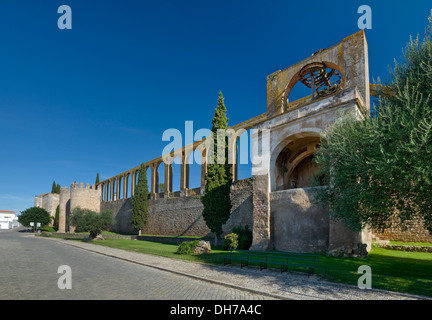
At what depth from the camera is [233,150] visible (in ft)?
94.4

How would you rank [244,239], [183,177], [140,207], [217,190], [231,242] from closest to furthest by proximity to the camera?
[231,242] < [244,239] < [217,190] < [183,177] < [140,207]

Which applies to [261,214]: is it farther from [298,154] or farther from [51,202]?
[51,202]

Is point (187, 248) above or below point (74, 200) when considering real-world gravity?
below

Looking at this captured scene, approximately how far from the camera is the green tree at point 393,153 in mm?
7633

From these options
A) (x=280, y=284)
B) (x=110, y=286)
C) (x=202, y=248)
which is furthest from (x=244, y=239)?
(x=110, y=286)

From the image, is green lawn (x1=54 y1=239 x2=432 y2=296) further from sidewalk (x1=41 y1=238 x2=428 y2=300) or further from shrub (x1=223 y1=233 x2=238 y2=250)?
shrub (x1=223 y1=233 x2=238 y2=250)

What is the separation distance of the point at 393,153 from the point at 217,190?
12.3 metres

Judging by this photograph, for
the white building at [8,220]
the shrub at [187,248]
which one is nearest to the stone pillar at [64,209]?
the shrub at [187,248]

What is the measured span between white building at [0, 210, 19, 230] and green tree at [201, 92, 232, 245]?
120586 mm

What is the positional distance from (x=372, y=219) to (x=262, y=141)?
26.6 feet

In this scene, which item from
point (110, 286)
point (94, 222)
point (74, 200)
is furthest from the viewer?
point (74, 200)

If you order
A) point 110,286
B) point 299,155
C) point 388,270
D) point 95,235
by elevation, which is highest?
point 299,155

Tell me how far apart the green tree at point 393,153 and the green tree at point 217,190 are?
9.08 m

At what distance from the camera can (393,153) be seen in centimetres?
801
